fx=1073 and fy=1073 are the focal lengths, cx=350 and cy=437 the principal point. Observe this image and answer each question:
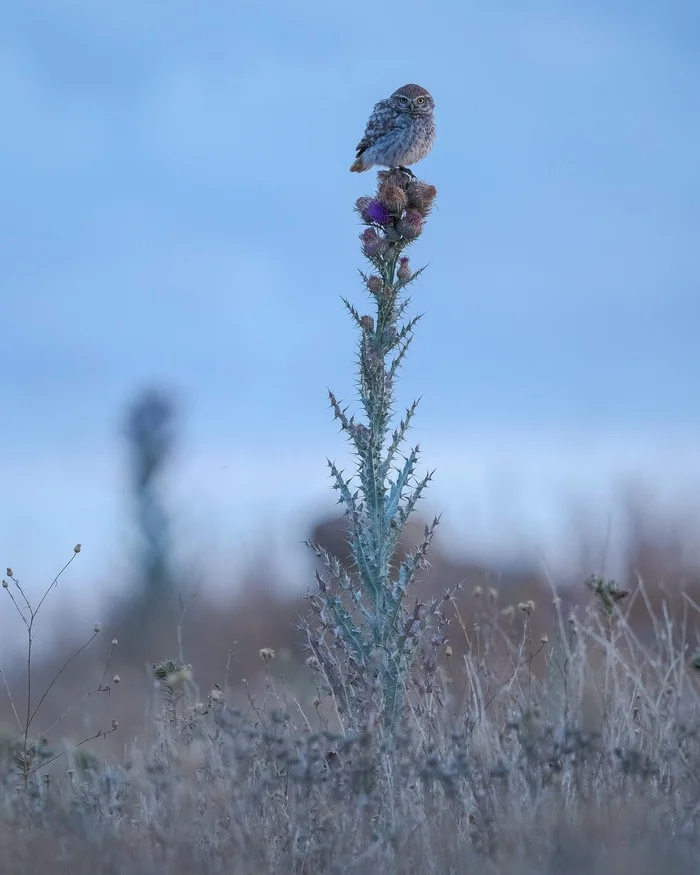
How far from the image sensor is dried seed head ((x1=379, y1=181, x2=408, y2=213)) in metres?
5.79

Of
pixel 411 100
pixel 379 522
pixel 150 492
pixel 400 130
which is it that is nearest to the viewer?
pixel 379 522

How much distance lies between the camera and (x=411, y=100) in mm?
7828

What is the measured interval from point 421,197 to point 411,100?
229 centimetres

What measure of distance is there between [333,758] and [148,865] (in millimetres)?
1605

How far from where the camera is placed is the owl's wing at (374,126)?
25.8 feet

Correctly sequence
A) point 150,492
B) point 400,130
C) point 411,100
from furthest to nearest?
point 150,492 < point 411,100 < point 400,130

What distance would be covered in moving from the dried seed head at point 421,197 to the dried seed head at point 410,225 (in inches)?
1.9

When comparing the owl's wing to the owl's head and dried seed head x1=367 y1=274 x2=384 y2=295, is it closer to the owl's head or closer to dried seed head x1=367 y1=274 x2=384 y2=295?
the owl's head

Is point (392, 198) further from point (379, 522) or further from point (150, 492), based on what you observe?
point (150, 492)

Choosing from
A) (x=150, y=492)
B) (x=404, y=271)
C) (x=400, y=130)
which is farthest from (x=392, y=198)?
(x=150, y=492)

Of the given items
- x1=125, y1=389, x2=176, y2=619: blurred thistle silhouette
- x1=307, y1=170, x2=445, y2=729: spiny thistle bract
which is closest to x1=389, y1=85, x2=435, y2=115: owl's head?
x1=307, y1=170, x2=445, y2=729: spiny thistle bract

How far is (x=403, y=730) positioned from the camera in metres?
4.91

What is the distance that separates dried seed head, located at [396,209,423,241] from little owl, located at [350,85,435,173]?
1984 mm

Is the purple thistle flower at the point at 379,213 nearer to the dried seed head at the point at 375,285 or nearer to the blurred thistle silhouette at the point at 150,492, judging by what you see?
the dried seed head at the point at 375,285
